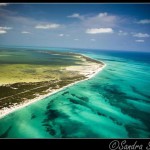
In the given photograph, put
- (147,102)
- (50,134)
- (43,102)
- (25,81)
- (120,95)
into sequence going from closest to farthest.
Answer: (50,134) < (43,102) < (147,102) < (120,95) < (25,81)

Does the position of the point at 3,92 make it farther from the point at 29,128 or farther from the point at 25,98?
the point at 29,128

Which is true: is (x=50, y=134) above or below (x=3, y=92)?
below

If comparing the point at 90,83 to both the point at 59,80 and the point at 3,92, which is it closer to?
the point at 59,80

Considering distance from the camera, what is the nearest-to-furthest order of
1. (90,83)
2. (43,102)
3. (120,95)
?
(43,102) < (120,95) < (90,83)

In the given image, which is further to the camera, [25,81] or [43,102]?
[25,81]
